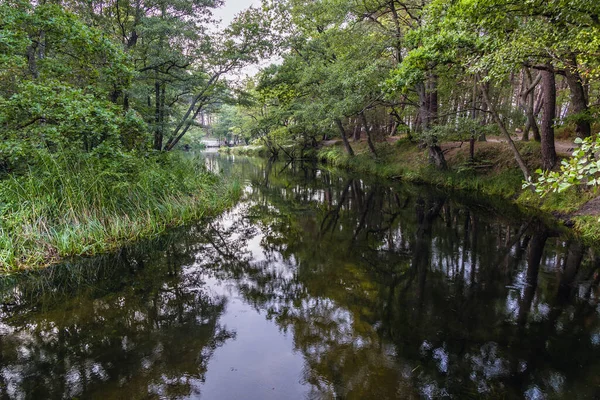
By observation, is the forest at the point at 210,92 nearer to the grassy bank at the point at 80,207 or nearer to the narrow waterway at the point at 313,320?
the grassy bank at the point at 80,207

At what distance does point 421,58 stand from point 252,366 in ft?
24.6

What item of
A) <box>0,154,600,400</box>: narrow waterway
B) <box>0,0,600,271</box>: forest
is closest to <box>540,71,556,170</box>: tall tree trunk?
<box>0,0,600,271</box>: forest

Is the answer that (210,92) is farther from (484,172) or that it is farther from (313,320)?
(484,172)

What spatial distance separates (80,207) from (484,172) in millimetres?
15016

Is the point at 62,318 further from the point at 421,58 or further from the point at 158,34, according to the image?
the point at 158,34

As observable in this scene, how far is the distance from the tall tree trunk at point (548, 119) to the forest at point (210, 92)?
0.13 ft

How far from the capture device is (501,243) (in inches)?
305

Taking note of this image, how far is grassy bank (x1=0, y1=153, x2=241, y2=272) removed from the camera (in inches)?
240

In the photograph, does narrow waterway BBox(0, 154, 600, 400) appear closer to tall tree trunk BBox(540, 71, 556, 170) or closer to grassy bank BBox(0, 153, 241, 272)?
grassy bank BBox(0, 153, 241, 272)

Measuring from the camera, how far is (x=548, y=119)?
33.4 ft

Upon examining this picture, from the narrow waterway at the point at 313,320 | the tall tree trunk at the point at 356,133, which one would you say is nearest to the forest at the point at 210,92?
the narrow waterway at the point at 313,320

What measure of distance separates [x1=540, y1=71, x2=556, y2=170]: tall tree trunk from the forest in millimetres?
41

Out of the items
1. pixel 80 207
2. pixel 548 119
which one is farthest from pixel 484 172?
pixel 80 207

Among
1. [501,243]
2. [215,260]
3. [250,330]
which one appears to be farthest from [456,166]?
[250,330]
